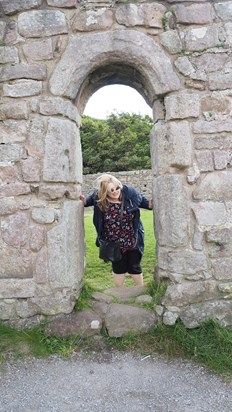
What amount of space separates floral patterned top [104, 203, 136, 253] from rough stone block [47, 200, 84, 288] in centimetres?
38

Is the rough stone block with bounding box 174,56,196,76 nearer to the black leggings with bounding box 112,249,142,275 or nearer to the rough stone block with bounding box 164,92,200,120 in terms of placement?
the rough stone block with bounding box 164,92,200,120

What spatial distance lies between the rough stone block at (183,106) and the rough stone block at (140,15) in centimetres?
67

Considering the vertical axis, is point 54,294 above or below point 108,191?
below

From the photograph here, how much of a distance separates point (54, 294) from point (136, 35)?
2412mm

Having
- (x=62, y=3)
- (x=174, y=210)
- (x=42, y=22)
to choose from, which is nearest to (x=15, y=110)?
(x=42, y=22)

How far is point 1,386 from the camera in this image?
2244mm

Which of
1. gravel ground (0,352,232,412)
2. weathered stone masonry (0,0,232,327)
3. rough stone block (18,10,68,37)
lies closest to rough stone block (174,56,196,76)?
weathered stone masonry (0,0,232,327)

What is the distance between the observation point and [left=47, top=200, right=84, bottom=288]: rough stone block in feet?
9.26

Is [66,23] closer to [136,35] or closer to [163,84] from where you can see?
[136,35]

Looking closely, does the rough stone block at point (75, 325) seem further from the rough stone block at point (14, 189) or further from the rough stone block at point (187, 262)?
the rough stone block at point (14, 189)

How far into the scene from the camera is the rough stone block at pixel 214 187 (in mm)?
2832

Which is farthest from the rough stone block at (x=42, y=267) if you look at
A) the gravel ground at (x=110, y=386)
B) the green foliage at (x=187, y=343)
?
the green foliage at (x=187, y=343)

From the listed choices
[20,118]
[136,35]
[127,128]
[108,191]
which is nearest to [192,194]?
[108,191]

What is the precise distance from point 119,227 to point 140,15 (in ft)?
6.50
